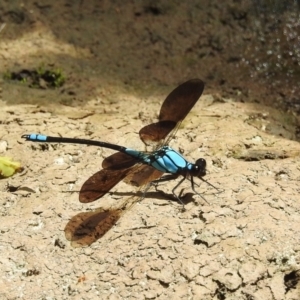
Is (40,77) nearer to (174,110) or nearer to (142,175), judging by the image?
(174,110)

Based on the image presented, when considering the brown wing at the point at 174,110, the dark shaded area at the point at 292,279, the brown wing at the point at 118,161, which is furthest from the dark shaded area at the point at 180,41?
the dark shaded area at the point at 292,279

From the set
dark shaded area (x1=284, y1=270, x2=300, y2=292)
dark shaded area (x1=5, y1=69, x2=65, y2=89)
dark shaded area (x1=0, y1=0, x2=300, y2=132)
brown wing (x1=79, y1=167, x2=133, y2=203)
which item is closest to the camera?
dark shaded area (x1=284, y1=270, x2=300, y2=292)

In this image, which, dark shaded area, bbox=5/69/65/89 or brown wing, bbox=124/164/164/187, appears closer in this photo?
brown wing, bbox=124/164/164/187

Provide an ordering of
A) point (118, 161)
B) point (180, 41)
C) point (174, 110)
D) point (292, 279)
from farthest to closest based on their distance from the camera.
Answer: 1. point (180, 41)
2. point (174, 110)
3. point (118, 161)
4. point (292, 279)

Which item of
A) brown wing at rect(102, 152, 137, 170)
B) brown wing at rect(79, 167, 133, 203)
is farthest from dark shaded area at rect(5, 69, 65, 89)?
brown wing at rect(79, 167, 133, 203)

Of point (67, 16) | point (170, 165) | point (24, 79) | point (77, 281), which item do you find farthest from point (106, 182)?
point (67, 16)

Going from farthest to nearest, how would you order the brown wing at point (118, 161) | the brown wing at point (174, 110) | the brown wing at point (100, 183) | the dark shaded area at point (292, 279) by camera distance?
the brown wing at point (174, 110) → the brown wing at point (118, 161) → the brown wing at point (100, 183) → the dark shaded area at point (292, 279)

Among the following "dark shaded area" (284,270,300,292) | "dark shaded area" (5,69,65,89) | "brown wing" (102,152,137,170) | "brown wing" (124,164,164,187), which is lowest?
"dark shaded area" (5,69,65,89)

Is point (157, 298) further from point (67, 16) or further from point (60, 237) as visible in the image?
point (67, 16)

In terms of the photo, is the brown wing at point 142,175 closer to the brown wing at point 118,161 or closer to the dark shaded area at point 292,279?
the brown wing at point 118,161

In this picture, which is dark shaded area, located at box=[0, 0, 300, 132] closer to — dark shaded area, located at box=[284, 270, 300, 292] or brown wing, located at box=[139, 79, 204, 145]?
brown wing, located at box=[139, 79, 204, 145]

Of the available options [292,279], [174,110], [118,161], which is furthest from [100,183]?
[292,279]
